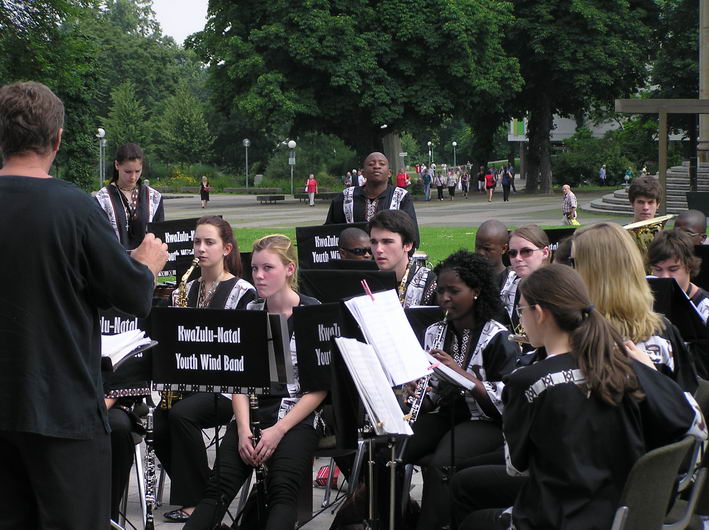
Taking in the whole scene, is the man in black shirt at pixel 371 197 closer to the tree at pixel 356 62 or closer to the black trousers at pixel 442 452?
the black trousers at pixel 442 452

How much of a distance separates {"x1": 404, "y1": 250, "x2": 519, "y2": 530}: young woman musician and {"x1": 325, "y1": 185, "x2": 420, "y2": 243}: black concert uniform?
3.25m

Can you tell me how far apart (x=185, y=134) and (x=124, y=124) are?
254 inches

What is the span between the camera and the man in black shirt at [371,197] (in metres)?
8.52

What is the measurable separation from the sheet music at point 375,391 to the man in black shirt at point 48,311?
1.08 metres

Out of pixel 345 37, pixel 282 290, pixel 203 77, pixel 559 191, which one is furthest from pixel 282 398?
pixel 203 77

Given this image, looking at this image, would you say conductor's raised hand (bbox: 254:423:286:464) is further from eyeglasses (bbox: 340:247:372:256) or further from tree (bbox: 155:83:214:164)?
tree (bbox: 155:83:214:164)

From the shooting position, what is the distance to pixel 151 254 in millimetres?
3564

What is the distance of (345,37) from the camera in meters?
42.9

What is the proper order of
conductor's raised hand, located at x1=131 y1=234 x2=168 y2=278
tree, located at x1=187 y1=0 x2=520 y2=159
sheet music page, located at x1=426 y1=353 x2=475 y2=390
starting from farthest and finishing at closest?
tree, located at x1=187 y1=0 x2=520 y2=159 → sheet music page, located at x1=426 y1=353 x2=475 y2=390 → conductor's raised hand, located at x1=131 y1=234 x2=168 y2=278

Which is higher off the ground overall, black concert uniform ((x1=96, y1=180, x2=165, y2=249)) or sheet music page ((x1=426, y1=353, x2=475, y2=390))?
black concert uniform ((x1=96, y1=180, x2=165, y2=249))

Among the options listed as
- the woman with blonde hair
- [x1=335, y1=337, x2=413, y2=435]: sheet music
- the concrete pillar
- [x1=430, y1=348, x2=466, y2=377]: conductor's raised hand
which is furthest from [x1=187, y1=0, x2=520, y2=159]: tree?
[x1=335, y1=337, x2=413, y2=435]: sheet music

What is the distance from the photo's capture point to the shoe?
5.89m

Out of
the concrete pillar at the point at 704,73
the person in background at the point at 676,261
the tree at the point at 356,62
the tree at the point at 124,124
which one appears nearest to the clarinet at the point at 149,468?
the person in background at the point at 676,261

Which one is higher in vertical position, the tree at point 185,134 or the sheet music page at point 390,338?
the tree at point 185,134
